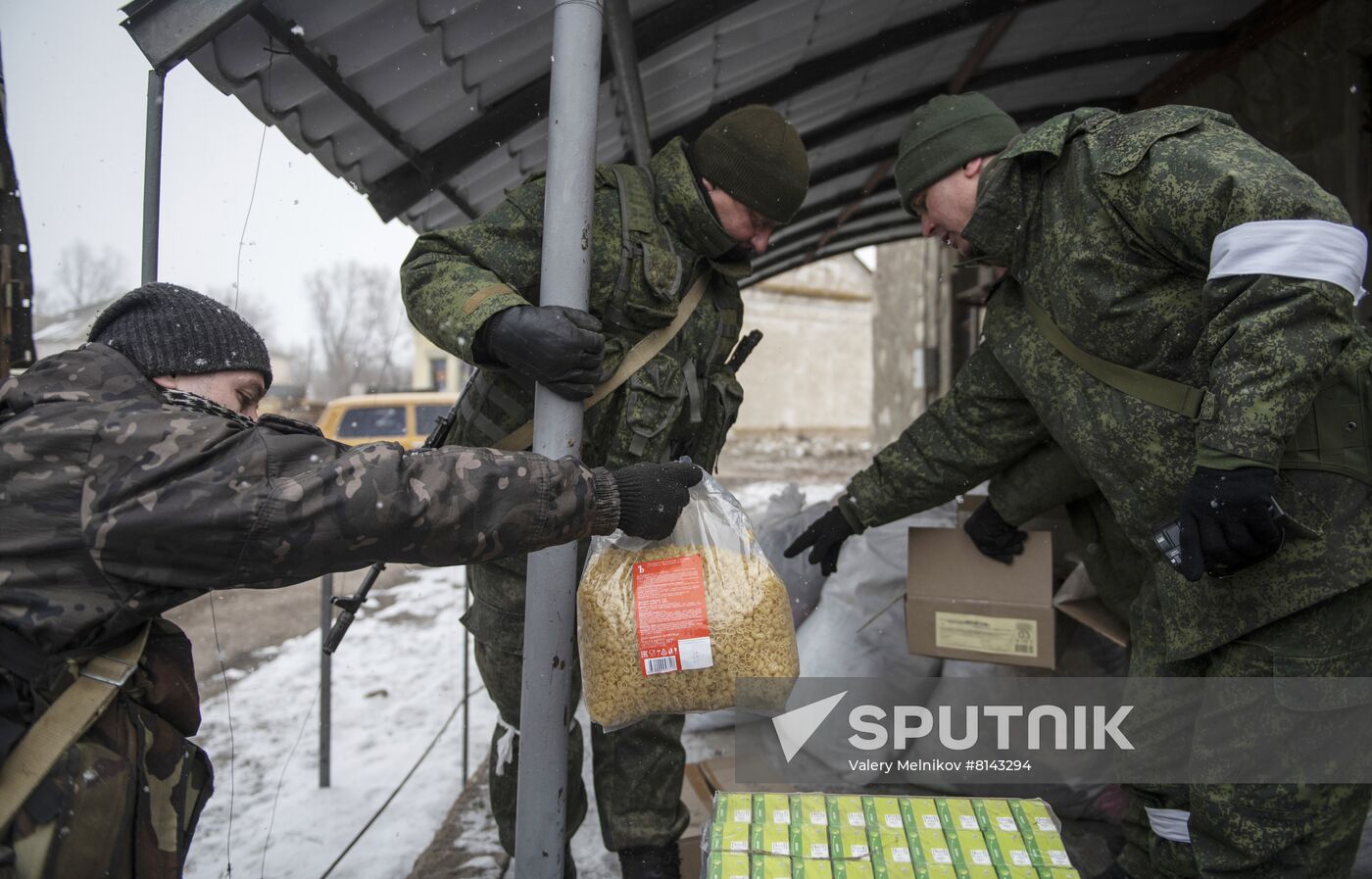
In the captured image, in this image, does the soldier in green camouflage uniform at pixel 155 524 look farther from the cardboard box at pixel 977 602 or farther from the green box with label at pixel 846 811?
the cardboard box at pixel 977 602

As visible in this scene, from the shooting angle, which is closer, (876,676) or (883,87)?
(876,676)

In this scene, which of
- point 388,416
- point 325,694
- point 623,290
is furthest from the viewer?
point 388,416

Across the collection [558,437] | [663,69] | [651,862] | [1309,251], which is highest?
[663,69]

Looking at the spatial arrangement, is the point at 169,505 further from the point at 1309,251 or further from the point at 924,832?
the point at 1309,251

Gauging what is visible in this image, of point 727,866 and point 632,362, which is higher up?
point 632,362

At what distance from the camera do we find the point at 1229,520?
1.28m

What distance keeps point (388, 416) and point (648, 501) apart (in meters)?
2.16

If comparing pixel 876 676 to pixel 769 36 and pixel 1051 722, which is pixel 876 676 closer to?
pixel 1051 722

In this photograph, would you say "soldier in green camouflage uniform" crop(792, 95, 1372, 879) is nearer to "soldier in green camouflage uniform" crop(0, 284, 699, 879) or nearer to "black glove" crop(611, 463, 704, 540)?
"black glove" crop(611, 463, 704, 540)

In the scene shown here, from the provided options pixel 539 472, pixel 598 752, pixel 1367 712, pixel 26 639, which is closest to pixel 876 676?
pixel 598 752

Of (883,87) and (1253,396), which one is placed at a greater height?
(883,87)

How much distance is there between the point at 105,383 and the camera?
1.11 meters

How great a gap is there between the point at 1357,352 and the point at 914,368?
6.16m

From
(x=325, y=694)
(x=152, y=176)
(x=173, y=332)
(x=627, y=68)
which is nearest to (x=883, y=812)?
(x=173, y=332)
